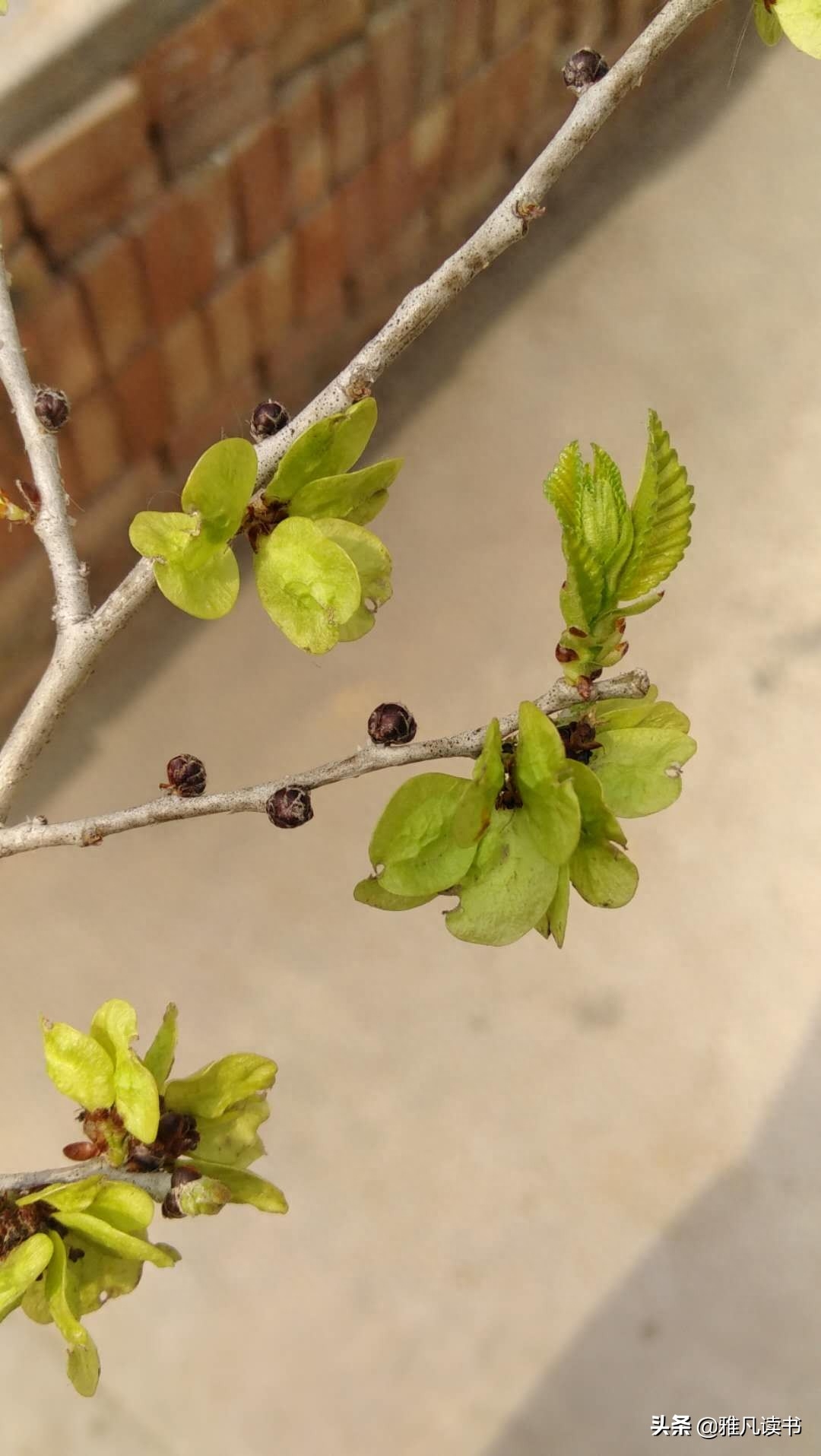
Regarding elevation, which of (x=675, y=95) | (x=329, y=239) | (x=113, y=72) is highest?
(x=675, y=95)

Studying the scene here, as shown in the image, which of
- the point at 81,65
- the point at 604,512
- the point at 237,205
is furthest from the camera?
the point at 237,205

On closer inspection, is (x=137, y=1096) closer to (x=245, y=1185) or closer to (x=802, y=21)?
(x=245, y=1185)

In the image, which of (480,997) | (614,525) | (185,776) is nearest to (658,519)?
(614,525)

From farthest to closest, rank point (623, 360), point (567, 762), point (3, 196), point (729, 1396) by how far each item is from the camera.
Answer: point (623, 360), point (729, 1396), point (3, 196), point (567, 762)

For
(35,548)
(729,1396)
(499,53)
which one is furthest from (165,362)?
(729,1396)

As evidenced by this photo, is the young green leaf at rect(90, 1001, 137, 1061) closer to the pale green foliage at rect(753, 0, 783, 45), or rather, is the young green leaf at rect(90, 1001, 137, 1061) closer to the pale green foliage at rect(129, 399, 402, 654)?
the pale green foliage at rect(129, 399, 402, 654)

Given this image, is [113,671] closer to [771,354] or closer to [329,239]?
[329,239]

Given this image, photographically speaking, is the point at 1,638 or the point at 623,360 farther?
the point at 623,360
